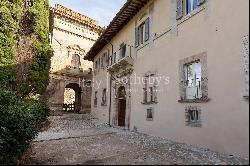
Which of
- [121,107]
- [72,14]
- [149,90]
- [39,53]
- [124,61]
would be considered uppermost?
[72,14]

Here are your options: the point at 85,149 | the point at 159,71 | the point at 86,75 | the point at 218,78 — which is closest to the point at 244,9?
the point at 218,78

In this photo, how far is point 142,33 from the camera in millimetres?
11867

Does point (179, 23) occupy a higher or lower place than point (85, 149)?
higher

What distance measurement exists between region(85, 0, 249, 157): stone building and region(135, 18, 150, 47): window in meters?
0.04

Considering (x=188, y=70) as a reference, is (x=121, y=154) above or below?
below

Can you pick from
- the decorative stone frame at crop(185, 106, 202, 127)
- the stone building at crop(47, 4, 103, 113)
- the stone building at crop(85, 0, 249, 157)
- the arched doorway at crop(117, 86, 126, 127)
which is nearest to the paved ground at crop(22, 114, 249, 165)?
the stone building at crop(85, 0, 249, 157)

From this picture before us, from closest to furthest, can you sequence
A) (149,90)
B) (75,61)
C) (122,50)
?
(149,90) → (122,50) → (75,61)

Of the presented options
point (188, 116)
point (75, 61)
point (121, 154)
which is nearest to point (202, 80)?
point (188, 116)

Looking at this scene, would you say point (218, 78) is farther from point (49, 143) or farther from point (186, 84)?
point (49, 143)

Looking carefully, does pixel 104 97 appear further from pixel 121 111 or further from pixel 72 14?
pixel 72 14

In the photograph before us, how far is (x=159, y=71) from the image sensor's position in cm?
967

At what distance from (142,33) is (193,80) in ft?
15.9

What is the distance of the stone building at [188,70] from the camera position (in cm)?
609

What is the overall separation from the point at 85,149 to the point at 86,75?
62.8ft
